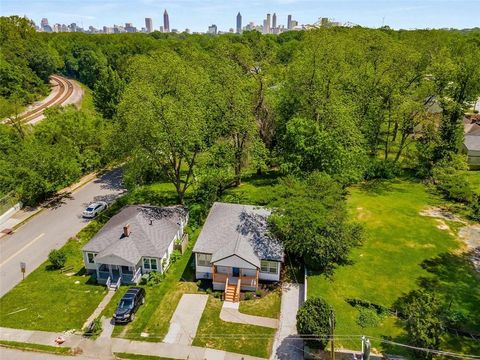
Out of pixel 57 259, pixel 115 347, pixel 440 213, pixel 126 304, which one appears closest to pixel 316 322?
pixel 115 347

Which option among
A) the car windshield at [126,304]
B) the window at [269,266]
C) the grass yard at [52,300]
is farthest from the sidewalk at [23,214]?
the window at [269,266]

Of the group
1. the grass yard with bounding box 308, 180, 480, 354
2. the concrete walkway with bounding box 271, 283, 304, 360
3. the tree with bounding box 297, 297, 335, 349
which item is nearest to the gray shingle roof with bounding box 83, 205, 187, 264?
the concrete walkway with bounding box 271, 283, 304, 360

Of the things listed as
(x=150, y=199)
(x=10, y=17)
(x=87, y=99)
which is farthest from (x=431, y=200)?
(x=10, y=17)

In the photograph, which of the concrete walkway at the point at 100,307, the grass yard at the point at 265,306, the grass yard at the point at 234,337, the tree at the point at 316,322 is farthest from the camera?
the grass yard at the point at 265,306

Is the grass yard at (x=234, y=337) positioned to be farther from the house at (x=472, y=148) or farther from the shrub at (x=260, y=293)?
the house at (x=472, y=148)

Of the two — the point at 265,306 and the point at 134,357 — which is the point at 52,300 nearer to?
the point at 134,357

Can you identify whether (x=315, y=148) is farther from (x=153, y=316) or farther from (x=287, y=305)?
(x=153, y=316)
